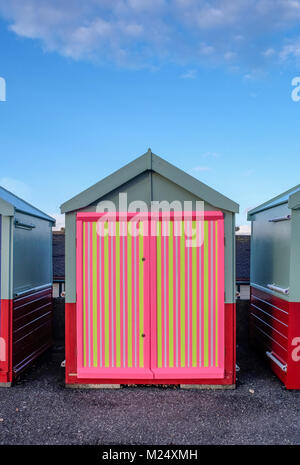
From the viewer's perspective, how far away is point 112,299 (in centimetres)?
457

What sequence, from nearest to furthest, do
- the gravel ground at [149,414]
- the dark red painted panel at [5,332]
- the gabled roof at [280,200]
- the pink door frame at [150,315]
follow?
the gravel ground at [149,414], the gabled roof at [280,200], the pink door frame at [150,315], the dark red painted panel at [5,332]

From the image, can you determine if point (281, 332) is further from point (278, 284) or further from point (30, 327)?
point (30, 327)

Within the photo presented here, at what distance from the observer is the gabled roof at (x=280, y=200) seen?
439 centimetres

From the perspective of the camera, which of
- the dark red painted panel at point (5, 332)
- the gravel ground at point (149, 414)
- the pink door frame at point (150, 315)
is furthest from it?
the dark red painted panel at point (5, 332)

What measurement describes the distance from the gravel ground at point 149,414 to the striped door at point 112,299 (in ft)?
1.26

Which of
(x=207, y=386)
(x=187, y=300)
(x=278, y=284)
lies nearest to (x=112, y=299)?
(x=187, y=300)

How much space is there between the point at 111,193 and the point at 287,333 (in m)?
2.86

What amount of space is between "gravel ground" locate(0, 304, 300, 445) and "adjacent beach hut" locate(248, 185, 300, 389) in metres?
0.43

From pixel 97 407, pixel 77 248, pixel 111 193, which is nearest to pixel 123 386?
pixel 97 407

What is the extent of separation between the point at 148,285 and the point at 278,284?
185cm

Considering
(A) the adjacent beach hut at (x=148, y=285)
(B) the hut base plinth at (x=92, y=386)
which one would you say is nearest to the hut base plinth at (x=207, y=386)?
(A) the adjacent beach hut at (x=148, y=285)
